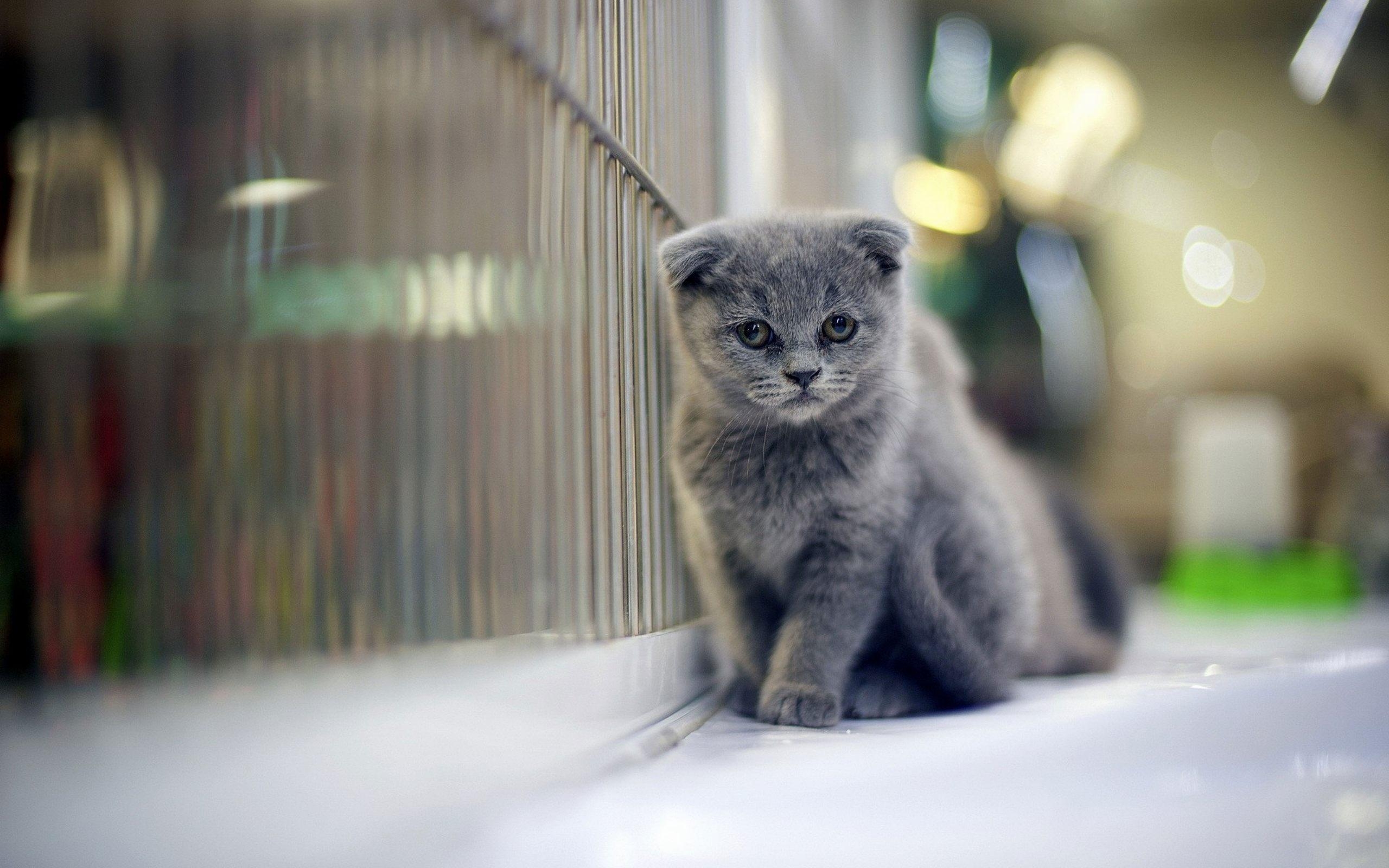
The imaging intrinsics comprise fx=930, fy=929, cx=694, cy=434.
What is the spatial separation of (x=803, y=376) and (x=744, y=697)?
1.30 ft

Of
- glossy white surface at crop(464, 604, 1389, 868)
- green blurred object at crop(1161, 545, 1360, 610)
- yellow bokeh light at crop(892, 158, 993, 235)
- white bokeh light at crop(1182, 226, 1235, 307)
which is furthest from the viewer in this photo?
white bokeh light at crop(1182, 226, 1235, 307)

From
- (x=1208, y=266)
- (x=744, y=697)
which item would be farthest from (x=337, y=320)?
(x=1208, y=266)

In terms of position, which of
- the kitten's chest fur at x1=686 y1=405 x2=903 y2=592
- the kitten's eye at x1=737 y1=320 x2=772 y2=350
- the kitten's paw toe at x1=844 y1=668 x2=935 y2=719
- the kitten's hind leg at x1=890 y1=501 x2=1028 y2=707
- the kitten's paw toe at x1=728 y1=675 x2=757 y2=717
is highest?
the kitten's eye at x1=737 y1=320 x2=772 y2=350

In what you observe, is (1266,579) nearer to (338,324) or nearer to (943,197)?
(943,197)

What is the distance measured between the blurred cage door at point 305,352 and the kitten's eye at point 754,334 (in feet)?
0.36

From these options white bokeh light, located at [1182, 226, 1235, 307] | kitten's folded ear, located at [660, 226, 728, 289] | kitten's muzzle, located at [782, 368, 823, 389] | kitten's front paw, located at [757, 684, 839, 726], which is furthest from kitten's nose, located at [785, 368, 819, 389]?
white bokeh light, located at [1182, 226, 1235, 307]

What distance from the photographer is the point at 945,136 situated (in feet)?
9.61

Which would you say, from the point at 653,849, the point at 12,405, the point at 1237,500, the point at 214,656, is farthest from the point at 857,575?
the point at 1237,500

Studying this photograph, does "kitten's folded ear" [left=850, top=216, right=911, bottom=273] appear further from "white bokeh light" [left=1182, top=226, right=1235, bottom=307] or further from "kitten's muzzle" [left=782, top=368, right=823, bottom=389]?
"white bokeh light" [left=1182, top=226, right=1235, bottom=307]

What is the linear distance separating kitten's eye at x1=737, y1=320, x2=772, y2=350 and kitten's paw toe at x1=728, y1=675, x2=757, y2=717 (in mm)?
402

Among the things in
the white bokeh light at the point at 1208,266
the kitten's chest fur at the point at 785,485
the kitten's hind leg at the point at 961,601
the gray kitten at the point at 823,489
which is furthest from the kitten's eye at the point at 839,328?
the white bokeh light at the point at 1208,266

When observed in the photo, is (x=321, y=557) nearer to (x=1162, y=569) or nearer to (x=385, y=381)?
(x=385, y=381)

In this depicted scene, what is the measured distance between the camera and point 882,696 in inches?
40.9

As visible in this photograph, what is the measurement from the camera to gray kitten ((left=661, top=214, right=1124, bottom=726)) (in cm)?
100
